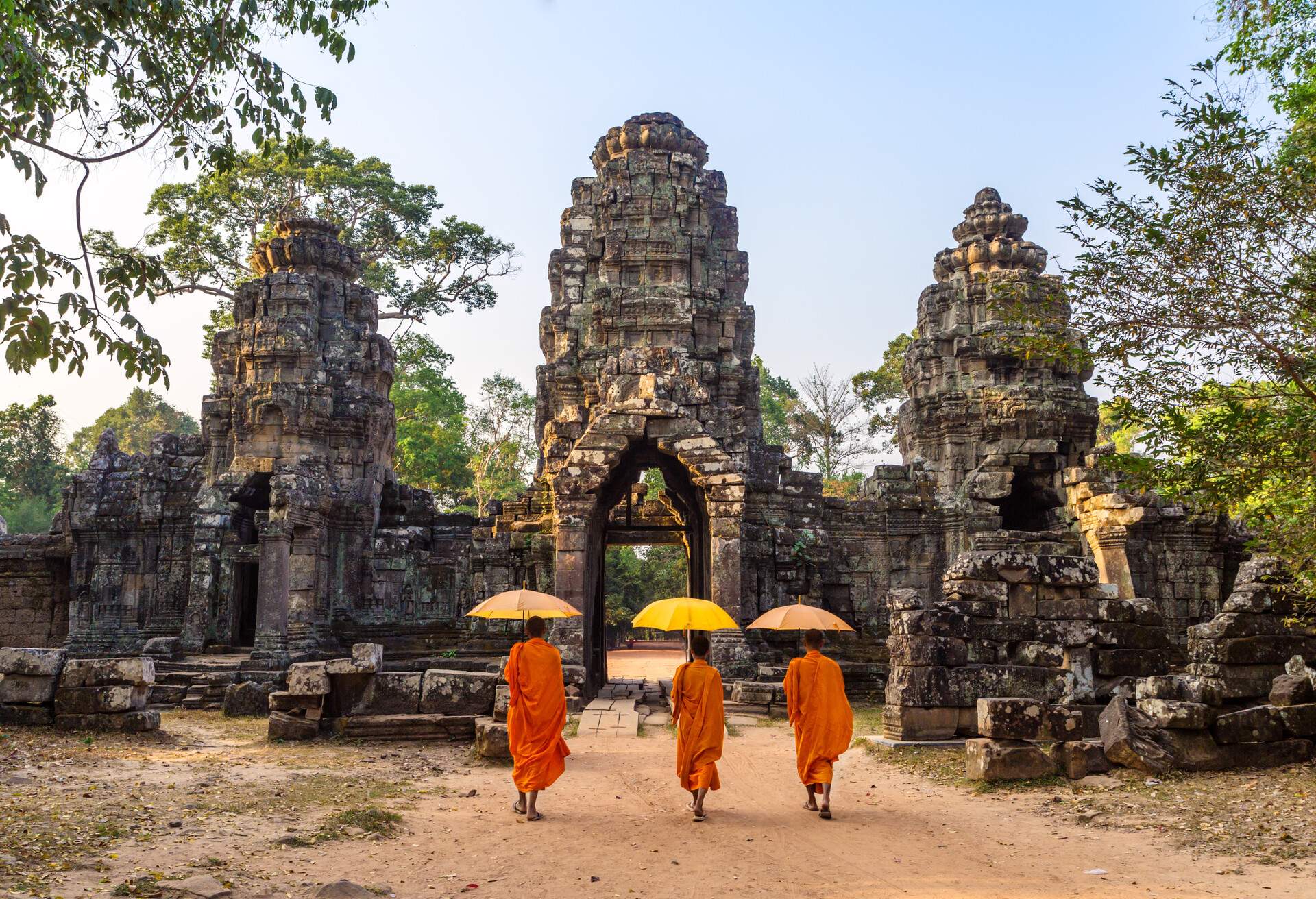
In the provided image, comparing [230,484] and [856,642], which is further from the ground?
[230,484]

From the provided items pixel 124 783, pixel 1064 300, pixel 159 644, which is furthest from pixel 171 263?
pixel 1064 300

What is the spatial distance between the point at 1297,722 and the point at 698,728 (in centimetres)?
477

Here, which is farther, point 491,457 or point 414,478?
point 491,457

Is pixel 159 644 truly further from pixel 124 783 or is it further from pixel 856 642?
pixel 856 642

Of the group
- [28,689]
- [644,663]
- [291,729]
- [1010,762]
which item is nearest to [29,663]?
[28,689]

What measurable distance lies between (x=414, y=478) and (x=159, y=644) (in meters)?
15.9

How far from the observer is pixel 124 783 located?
7535 mm

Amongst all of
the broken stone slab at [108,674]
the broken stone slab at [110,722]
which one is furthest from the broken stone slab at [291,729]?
the broken stone slab at [108,674]

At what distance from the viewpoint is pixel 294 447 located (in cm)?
1819

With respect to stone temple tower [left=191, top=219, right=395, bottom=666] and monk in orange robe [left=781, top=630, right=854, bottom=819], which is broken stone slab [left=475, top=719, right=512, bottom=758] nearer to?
monk in orange robe [left=781, top=630, right=854, bottom=819]

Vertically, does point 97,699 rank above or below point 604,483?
below

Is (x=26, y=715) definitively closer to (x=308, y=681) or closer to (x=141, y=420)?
(x=308, y=681)

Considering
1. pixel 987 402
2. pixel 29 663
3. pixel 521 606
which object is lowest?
pixel 29 663

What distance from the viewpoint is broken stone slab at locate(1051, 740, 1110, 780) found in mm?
7969
